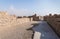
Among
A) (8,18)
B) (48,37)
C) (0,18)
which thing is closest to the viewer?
(48,37)

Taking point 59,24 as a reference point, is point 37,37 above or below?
below

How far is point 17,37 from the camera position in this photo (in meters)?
13.7

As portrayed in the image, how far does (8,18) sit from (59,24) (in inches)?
322

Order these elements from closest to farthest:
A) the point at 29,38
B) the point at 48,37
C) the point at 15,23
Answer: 1. the point at 29,38
2. the point at 48,37
3. the point at 15,23

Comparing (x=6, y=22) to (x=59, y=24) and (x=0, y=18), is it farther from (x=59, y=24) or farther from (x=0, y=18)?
(x=59, y=24)

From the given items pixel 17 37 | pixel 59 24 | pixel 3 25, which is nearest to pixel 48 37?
pixel 59 24

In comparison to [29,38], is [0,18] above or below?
above

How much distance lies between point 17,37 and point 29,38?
1201 mm

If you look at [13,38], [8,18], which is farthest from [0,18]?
[13,38]

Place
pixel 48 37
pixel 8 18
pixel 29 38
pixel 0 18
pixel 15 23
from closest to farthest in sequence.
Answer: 1. pixel 29 38
2. pixel 48 37
3. pixel 0 18
4. pixel 8 18
5. pixel 15 23

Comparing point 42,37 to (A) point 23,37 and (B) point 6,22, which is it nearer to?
(A) point 23,37

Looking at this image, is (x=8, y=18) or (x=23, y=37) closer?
(x=23, y=37)

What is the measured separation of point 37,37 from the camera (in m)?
13.3

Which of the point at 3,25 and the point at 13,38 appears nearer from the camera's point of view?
the point at 13,38
